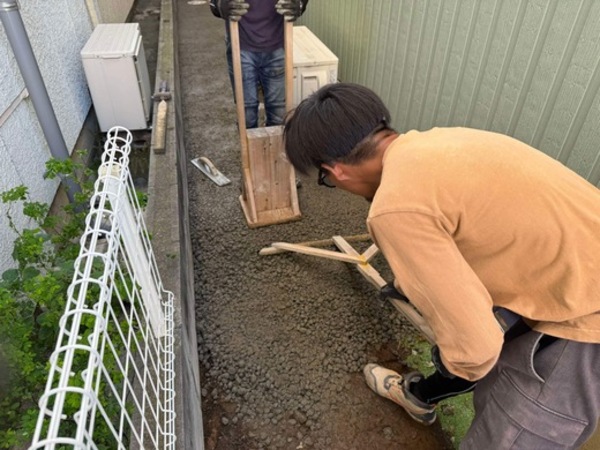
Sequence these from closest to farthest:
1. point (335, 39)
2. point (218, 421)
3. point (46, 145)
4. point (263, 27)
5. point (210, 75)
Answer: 1. point (218, 421)
2. point (46, 145)
3. point (263, 27)
4. point (335, 39)
5. point (210, 75)

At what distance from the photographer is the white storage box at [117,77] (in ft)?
11.9

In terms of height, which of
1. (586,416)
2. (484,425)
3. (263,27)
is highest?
(263,27)

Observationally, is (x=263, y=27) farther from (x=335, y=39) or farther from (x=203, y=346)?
(x=203, y=346)

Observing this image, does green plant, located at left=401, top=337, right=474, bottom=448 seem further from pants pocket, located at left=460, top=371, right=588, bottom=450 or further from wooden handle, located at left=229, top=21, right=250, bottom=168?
wooden handle, located at left=229, top=21, right=250, bottom=168

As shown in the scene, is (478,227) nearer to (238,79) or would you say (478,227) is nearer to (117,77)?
(238,79)

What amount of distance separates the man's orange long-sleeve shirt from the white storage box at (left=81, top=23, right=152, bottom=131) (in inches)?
129

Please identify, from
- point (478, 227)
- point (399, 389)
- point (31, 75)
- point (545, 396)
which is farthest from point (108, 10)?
point (545, 396)

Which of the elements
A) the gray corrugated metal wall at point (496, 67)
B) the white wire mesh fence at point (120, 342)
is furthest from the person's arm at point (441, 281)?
the gray corrugated metal wall at point (496, 67)

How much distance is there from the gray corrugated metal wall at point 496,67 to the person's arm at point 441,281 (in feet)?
5.23

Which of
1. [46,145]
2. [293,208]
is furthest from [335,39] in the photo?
[46,145]

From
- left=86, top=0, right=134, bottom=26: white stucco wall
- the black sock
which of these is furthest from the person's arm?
left=86, top=0, right=134, bottom=26: white stucco wall

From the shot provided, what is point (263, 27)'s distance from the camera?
10.9 ft

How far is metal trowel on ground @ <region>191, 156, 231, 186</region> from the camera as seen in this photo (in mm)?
3874

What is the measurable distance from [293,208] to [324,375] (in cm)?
150
